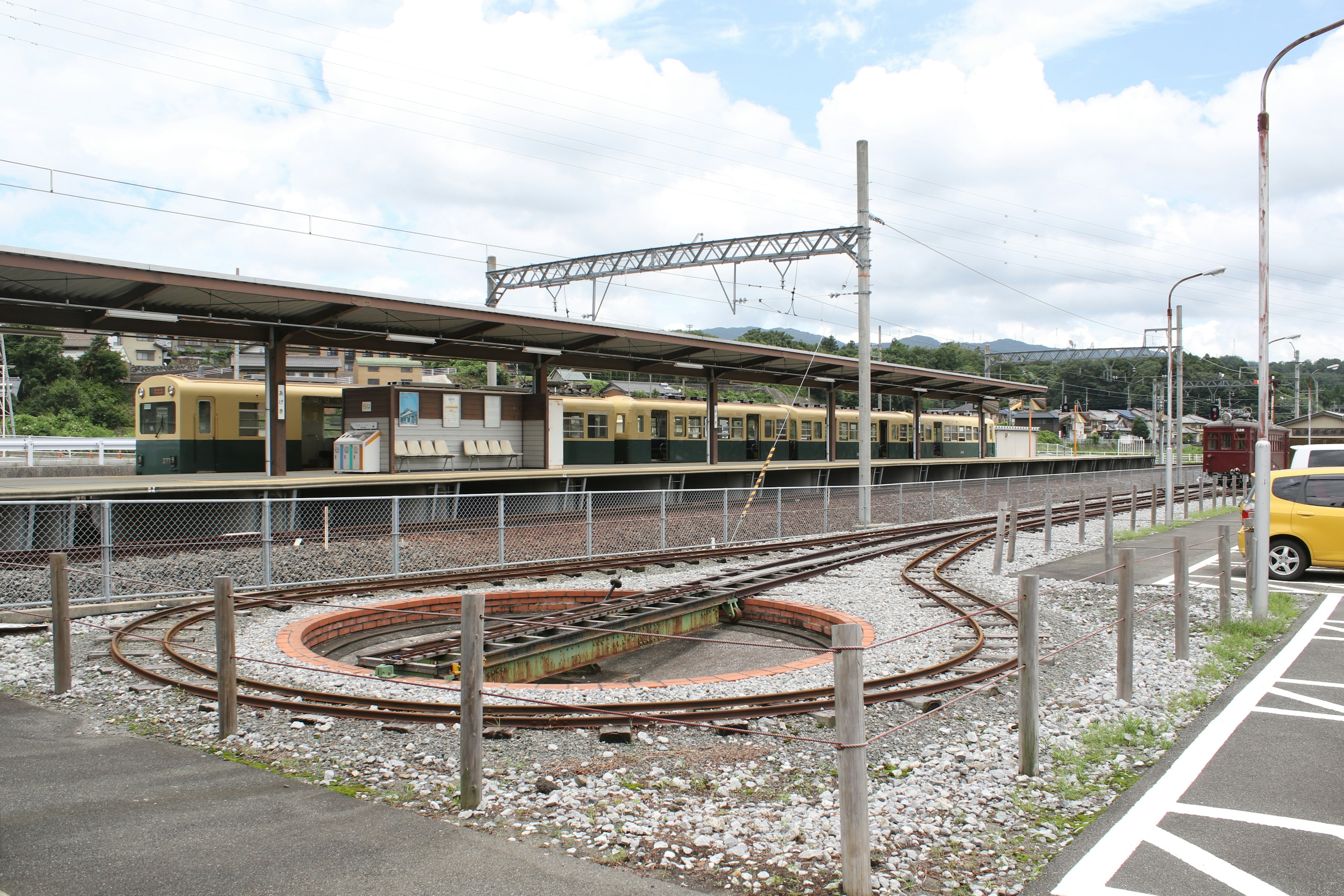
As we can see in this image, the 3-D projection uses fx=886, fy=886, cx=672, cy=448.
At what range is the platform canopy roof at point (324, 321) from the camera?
16203 millimetres

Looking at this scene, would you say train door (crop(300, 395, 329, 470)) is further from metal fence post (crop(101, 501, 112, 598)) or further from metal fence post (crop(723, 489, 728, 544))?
metal fence post (crop(101, 501, 112, 598))

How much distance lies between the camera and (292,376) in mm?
68625

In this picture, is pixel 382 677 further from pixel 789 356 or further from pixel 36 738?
pixel 789 356

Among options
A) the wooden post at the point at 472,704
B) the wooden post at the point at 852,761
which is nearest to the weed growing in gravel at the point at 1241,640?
the wooden post at the point at 852,761

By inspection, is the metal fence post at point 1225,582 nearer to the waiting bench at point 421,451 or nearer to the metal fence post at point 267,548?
the metal fence post at point 267,548

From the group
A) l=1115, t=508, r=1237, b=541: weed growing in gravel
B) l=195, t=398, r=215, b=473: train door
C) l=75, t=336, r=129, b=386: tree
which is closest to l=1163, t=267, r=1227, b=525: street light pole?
l=1115, t=508, r=1237, b=541: weed growing in gravel

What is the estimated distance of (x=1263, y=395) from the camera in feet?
33.4

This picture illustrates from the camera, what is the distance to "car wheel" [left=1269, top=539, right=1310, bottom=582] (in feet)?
42.9

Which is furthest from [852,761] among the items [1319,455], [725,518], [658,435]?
[658,435]

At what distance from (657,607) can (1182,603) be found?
5716 mm

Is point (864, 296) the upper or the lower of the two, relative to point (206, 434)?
upper

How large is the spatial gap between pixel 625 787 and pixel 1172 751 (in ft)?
11.8

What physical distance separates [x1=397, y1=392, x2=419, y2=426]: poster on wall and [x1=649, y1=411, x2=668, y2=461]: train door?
33.1ft

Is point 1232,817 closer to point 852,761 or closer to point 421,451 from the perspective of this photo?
point 852,761
